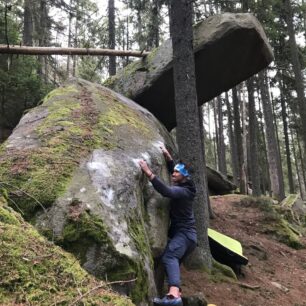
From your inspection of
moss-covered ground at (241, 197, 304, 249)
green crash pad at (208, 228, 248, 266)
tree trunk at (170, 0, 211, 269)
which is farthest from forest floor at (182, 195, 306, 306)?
tree trunk at (170, 0, 211, 269)

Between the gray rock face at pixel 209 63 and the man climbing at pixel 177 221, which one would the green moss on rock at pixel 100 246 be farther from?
the gray rock face at pixel 209 63

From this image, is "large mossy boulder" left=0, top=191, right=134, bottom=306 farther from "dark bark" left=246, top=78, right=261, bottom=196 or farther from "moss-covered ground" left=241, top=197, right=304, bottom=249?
"dark bark" left=246, top=78, right=261, bottom=196

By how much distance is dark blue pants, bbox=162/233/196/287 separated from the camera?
17.9 ft

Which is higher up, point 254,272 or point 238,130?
point 238,130

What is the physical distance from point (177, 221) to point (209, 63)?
5.48 metres

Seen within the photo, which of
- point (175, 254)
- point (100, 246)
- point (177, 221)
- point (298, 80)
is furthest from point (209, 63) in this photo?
point (298, 80)

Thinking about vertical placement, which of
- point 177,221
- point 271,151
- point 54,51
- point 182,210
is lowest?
point 177,221

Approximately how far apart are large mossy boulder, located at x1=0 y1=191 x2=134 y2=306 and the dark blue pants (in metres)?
2.19

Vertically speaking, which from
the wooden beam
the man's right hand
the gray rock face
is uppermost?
the wooden beam

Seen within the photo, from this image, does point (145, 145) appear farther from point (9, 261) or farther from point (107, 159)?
point (9, 261)

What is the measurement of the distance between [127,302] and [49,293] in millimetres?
746

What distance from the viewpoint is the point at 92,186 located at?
198 inches

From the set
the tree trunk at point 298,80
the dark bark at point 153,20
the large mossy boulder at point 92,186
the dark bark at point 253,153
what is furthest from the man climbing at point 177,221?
the tree trunk at point 298,80

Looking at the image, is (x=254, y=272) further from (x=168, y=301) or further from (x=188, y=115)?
(x=168, y=301)
